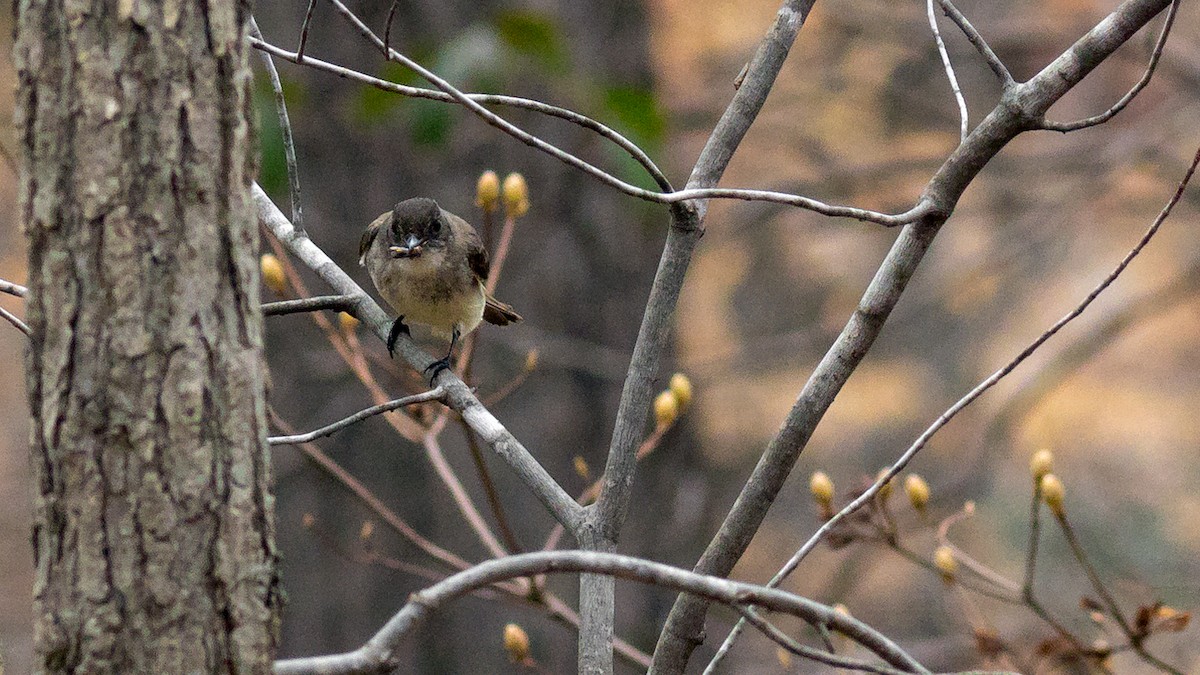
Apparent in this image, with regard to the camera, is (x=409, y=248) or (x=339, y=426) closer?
(x=339, y=426)

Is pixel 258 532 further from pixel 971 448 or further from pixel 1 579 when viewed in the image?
pixel 1 579

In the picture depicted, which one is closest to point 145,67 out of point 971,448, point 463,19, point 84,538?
point 84,538

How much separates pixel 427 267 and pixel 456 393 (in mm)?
1718

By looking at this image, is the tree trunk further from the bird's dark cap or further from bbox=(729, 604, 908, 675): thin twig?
the bird's dark cap

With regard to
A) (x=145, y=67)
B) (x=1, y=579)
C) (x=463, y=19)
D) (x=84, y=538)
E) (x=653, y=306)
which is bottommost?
(x=1, y=579)

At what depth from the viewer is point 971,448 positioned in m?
6.39

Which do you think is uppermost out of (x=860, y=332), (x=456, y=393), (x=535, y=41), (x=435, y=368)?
(x=535, y=41)

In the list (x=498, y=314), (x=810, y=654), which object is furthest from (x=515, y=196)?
(x=810, y=654)

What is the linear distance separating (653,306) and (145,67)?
1140 mm

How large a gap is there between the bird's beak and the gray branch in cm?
228

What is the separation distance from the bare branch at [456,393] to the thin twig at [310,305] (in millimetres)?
36

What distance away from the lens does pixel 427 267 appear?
14.9 ft

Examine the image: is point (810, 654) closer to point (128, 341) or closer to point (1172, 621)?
point (128, 341)

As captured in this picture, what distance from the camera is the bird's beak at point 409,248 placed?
4414 mm
